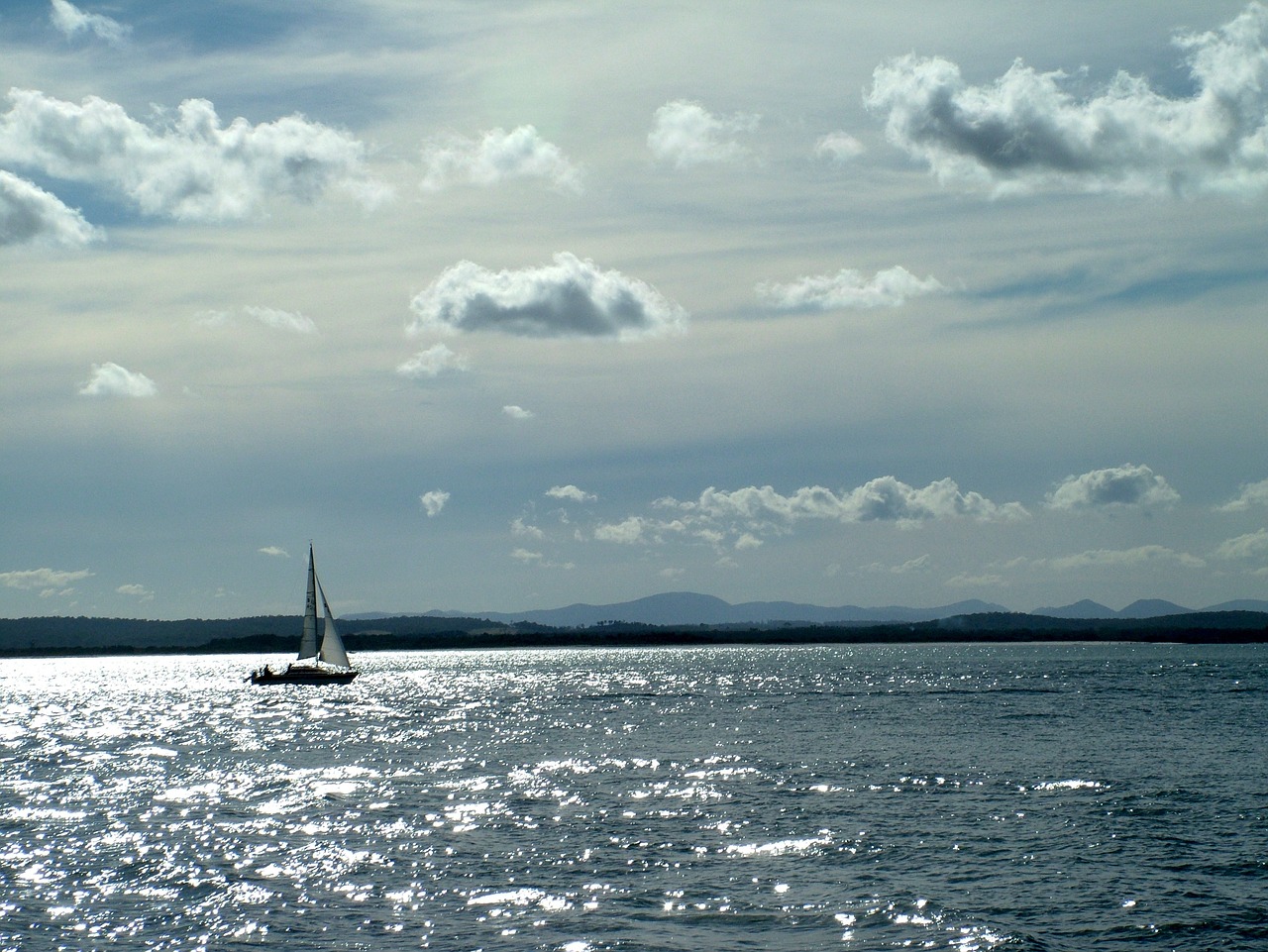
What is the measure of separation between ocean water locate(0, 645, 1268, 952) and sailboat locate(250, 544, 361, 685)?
7878cm

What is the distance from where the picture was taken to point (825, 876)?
129 feet

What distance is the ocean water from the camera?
112 feet

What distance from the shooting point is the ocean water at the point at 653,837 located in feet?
112

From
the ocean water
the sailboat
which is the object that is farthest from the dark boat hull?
the ocean water

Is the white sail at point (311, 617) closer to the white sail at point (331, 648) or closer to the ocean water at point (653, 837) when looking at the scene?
the white sail at point (331, 648)

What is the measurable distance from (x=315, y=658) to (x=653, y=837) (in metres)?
Result: 148

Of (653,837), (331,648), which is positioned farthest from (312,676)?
(653,837)

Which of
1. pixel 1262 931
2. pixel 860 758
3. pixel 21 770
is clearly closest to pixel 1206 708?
pixel 860 758

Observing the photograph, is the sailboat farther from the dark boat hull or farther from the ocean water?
the ocean water

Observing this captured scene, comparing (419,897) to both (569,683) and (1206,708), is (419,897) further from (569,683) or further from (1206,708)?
(569,683)

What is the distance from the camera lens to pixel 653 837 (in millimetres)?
46031

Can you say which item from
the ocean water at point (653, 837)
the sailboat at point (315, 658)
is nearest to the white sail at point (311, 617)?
the sailboat at point (315, 658)

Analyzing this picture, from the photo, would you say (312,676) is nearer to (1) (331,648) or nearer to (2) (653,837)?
(1) (331,648)

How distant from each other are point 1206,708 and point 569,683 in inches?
4125
